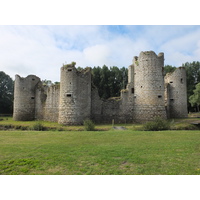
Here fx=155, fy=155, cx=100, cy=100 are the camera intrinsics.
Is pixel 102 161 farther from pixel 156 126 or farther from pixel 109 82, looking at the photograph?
pixel 109 82

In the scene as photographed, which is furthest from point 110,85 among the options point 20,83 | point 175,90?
point 20,83

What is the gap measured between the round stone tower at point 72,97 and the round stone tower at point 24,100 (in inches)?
388

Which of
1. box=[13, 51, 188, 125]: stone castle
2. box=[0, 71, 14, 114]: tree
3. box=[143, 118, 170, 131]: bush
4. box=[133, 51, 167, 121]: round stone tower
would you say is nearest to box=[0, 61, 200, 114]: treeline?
box=[0, 71, 14, 114]: tree

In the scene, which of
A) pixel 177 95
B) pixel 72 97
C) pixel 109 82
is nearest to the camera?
pixel 72 97

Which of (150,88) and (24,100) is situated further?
(24,100)

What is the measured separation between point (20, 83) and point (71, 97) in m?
13.0

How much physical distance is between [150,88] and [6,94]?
43.7 m

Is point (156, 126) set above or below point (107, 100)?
below

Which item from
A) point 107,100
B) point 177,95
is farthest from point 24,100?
point 177,95

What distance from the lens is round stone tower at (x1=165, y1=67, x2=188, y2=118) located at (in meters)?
26.5

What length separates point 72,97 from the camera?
66.9ft

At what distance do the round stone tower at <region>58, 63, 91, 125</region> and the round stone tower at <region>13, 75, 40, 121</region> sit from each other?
388 inches

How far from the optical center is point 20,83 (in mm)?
27672

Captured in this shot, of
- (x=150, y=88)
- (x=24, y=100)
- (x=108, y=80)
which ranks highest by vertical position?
(x=108, y=80)
